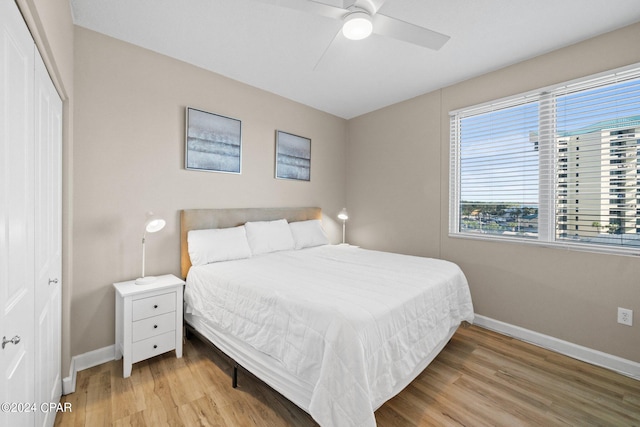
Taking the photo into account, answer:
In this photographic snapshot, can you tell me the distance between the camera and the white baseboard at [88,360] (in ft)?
6.59

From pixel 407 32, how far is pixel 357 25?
33 cm

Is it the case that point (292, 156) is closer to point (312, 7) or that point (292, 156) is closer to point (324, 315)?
point (312, 7)

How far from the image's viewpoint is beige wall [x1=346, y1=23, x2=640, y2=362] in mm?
2273

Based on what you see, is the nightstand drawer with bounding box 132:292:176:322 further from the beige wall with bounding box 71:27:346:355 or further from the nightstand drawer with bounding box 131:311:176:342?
the beige wall with bounding box 71:27:346:355

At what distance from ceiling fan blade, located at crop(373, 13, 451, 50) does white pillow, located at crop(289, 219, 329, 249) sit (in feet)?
7.71

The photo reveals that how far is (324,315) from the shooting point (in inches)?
57.9

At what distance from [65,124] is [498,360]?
12.4 feet

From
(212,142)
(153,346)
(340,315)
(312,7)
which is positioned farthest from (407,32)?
(153,346)

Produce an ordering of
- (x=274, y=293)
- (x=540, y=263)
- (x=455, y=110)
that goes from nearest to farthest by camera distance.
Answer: (x=274, y=293) → (x=540, y=263) → (x=455, y=110)

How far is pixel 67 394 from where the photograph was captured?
6.19ft

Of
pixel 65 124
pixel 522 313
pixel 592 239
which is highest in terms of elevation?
pixel 65 124

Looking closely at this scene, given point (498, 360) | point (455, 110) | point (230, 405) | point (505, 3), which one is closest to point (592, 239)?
point (498, 360)

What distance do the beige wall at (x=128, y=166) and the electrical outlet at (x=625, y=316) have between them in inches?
141

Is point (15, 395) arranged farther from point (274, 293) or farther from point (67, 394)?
point (67, 394)
